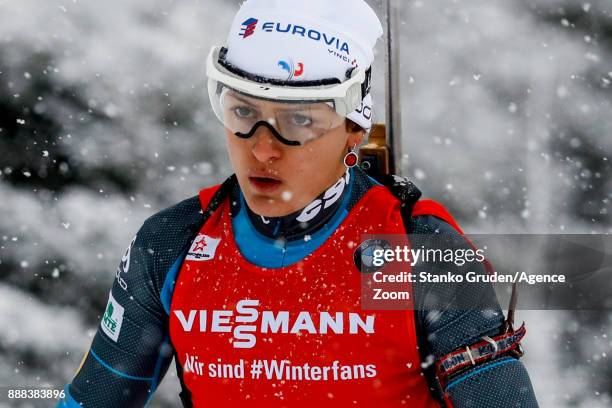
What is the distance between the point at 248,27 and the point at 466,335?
0.91 m

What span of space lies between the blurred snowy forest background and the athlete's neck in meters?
3.81

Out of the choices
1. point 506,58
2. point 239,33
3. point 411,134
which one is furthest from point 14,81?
point 239,33

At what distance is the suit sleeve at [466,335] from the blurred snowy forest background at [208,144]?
397 centimetres

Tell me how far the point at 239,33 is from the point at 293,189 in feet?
1.35

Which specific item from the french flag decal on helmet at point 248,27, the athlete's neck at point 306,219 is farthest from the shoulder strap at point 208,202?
the french flag decal on helmet at point 248,27

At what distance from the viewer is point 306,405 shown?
2395 mm

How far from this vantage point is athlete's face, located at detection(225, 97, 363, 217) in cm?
230

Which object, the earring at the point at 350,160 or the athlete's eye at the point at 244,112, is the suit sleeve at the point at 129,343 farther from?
the earring at the point at 350,160

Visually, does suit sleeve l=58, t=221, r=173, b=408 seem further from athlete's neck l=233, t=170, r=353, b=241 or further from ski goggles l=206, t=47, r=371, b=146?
A: ski goggles l=206, t=47, r=371, b=146

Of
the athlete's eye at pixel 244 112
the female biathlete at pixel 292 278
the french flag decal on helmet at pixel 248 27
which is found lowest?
the female biathlete at pixel 292 278

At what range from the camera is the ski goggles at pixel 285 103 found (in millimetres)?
2287

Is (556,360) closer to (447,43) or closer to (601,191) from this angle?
(601,191)

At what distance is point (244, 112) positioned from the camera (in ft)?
7.71
